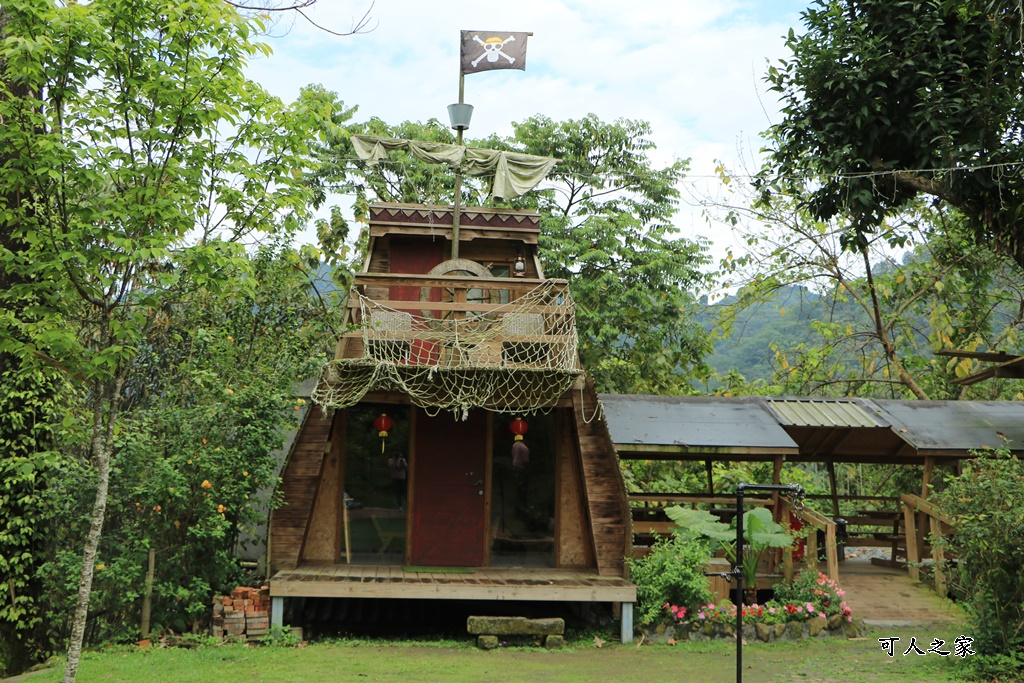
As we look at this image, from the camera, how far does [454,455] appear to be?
11.0 metres

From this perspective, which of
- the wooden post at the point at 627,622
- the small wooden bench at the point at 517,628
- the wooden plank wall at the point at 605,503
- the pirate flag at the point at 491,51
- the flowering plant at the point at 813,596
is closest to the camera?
the small wooden bench at the point at 517,628

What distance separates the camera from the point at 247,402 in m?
9.76

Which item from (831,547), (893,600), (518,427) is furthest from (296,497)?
(893,600)

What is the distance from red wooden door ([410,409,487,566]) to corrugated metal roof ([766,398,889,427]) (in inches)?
169

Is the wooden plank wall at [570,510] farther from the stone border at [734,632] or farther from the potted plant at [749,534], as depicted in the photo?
the stone border at [734,632]

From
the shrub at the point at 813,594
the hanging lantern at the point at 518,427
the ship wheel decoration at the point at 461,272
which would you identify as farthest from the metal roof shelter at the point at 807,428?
the ship wheel decoration at the point at 461,272

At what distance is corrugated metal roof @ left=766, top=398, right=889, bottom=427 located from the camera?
12.1 metres

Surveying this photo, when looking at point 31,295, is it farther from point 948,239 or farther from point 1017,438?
point 948,239

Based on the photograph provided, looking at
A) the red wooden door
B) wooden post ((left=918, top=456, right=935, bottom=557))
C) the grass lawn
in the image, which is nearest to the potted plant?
the grass lawn

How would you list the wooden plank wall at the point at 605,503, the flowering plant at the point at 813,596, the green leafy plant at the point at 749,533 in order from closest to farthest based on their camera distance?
the flowering plant at the point at 813,596 < the green leafy plant at the point at 749,533 < the wooden plank wall at the point at 605,503

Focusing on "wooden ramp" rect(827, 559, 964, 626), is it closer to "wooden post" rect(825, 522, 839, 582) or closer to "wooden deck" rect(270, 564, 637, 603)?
"wooden post" rect(825, 522, 839, 582)

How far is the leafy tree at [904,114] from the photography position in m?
10.8

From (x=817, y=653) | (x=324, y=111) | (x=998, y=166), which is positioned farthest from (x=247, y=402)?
(x=998, y=166)

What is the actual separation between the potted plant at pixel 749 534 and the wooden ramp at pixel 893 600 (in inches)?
54.5
